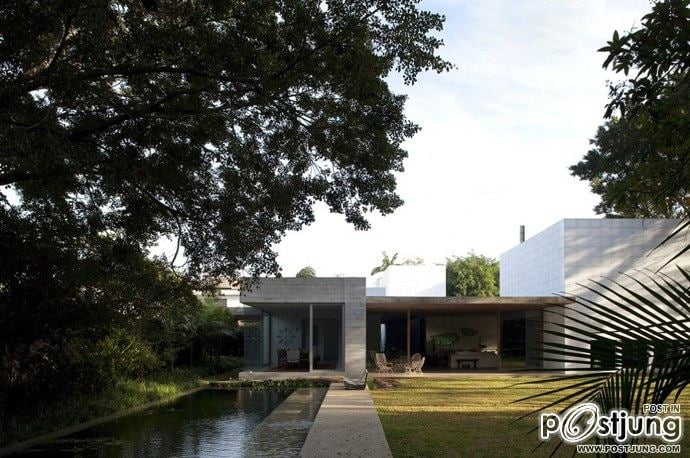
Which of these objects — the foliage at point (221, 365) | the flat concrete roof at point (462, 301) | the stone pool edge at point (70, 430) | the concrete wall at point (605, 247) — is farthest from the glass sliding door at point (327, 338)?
the stone pool edge at point (70, 430)

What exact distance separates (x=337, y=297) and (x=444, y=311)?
9470 millimetres

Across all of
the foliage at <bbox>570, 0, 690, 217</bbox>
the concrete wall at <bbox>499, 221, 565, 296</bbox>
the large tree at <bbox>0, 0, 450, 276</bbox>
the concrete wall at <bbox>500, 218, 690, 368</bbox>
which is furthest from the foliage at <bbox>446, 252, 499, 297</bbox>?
the foliage at <bbox>570, 0, 690, 217</bbox>

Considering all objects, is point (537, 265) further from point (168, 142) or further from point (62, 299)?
point (168, 142)

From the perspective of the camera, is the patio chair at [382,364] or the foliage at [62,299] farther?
the patio chair at [382,364]

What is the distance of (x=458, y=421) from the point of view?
38.9 feet

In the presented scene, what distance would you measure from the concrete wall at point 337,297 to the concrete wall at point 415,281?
27310mm

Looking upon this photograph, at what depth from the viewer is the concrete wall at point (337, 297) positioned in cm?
2152

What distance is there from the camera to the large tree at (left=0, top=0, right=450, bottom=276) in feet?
24.4

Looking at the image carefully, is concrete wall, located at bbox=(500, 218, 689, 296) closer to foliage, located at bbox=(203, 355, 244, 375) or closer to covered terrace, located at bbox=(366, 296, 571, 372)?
covered terrace, located at bbox=(366, 296, 571, 372)

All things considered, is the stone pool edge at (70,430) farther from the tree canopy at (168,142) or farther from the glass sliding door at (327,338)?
the glass sliding door at (327,338)

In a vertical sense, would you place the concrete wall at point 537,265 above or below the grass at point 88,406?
above

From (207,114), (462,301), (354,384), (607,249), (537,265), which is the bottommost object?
(354,384)

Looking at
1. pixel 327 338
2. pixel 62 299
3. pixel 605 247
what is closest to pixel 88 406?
pixel 62 299

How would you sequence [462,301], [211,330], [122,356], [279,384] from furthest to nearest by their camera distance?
[211,330], [462,301], [279,384], [122,356]
